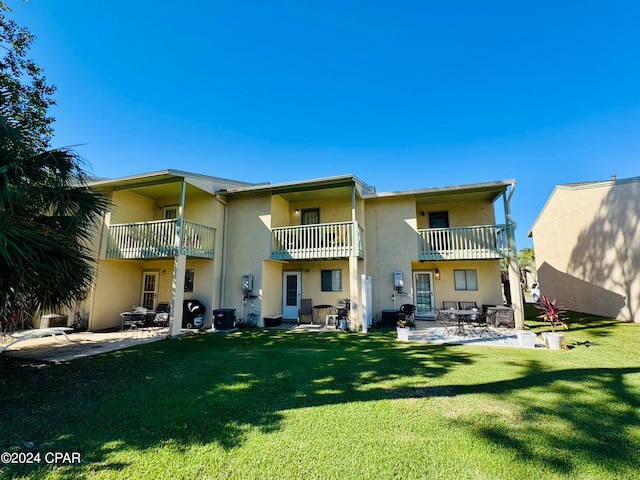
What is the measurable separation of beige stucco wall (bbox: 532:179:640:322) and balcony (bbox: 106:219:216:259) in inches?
685

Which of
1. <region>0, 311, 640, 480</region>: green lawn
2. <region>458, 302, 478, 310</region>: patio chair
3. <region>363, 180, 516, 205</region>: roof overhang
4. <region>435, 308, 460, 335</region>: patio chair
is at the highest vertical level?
<region>363, 180, 516, 205</region>: roof overhang

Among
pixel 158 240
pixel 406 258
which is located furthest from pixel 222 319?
pixel 406 258

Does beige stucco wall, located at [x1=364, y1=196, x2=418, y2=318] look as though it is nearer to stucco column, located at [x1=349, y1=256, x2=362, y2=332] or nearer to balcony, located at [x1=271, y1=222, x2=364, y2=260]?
balcony, located at [x1=271, y1=222, x2=364, y2=260]

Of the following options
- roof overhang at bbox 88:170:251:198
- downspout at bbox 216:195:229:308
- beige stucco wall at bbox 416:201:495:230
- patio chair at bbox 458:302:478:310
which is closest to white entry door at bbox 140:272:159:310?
downspout at bbox 216:195:229:308

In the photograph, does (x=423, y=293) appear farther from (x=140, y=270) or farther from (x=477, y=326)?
(x=140, y=270)

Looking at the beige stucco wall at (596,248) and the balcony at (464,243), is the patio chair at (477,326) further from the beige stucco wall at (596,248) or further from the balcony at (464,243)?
the beige stucco wall at (596,248)

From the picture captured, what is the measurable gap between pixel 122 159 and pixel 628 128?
2435 centimetres

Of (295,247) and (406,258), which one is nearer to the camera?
(295,247)

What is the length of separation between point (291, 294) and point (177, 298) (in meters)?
5.03

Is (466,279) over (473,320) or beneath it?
over

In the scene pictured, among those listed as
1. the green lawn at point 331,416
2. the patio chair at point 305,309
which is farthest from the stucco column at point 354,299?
the green lawn at point 331,416

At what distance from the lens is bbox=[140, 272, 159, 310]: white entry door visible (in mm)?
13094

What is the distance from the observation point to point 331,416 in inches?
146

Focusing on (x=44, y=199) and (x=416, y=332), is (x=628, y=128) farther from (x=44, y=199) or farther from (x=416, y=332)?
(x=44, y=199)
